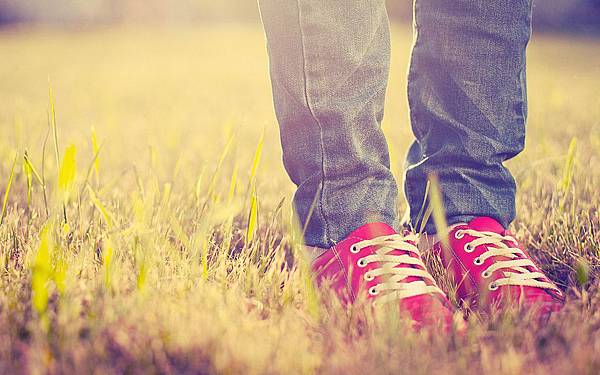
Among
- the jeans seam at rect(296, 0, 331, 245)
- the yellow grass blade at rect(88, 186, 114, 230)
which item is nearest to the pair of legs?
the jeans seam at rect(296, 0, 331, 245)

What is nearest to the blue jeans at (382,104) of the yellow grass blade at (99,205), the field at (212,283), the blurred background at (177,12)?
the field at (212,283)

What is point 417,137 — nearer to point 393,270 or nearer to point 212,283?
point 393,270

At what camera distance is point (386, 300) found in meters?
1.00

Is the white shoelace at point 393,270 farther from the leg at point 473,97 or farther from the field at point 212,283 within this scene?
the leg at point 473,97

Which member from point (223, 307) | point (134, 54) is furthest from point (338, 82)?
point (134, 54)

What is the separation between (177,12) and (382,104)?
1681 centimetres

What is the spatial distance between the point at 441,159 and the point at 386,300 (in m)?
0.41

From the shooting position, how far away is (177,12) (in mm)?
16906

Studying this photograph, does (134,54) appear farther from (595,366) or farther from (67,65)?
(595,366)

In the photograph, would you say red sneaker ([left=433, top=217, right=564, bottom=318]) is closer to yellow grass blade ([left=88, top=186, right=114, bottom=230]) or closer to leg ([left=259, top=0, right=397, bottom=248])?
leg ([left=259, top=0, right=397, bottom=248])

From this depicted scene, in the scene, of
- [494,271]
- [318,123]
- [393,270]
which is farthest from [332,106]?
[494,271]

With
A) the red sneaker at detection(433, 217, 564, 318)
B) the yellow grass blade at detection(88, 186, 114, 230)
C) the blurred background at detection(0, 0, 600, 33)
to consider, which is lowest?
the blurred background at detection(0, 0, 600, 33)

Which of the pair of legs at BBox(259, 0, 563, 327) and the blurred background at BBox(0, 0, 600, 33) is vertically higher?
the pair of legs at BBox(259, 0, 563, 327)

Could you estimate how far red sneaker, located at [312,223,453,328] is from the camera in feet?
3.21
